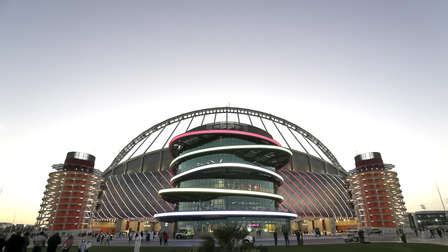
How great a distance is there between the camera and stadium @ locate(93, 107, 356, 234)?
56031mm

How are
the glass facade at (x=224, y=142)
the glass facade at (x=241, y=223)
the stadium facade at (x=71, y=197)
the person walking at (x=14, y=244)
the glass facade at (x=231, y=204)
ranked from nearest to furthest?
1. the person walking at (x=14, y=244)
2. the glass facade at (x=241, y=223)
3. the glass facade at (x=231, y=204)
4. the glass facade at (x=224, y=142)
5. the stadium facade at (x=71, y=197)

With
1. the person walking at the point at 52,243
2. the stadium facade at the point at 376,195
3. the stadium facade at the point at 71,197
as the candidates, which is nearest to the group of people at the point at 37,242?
the person walking at the point at 52,243

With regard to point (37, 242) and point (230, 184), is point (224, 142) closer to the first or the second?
point (230, 184)

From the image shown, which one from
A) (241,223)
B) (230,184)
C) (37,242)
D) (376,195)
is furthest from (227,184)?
(376,195)

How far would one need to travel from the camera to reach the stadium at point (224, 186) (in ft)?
184

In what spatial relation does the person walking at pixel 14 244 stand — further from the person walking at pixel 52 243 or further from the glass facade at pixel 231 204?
the glass facade at pixel 231 204

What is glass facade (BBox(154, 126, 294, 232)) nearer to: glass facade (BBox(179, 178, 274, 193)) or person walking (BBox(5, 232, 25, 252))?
glass facade (BBox(179, 178, 274, 193))

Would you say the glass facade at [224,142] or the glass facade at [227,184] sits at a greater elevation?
the glass facade at [224,142]

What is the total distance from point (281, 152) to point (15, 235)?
5756 centimetres

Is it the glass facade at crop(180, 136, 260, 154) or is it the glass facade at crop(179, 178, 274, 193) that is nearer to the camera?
the glass facade at crop(179, 178, 274, 193)

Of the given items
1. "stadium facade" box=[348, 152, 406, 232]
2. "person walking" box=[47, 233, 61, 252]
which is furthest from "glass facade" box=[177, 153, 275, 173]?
"stadium facade" box=[348, 152, 406, 232]

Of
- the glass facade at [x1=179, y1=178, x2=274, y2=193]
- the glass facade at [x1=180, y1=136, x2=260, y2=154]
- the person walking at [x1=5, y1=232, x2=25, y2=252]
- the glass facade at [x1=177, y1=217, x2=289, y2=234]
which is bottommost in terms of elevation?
the glass facade at [x1=177, y1=217, x2=289, y2=234]

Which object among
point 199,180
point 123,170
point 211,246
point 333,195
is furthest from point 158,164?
point 211,246

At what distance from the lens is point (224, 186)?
57781 mm
